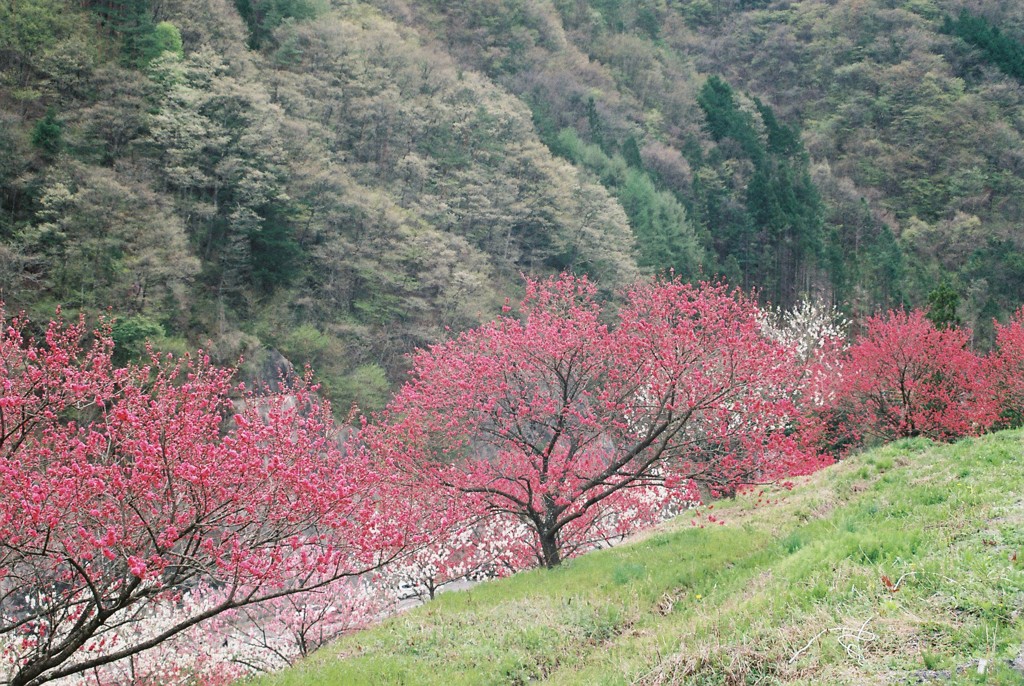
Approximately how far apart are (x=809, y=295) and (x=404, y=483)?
44317 mm

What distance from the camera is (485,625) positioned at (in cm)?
914

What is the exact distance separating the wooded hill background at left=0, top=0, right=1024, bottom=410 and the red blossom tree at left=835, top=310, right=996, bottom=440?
8575mm

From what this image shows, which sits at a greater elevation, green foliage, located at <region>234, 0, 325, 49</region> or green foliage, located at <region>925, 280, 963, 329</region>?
green foliage, located at <region>234, 0, 325, 49</region>

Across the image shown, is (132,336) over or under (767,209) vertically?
over

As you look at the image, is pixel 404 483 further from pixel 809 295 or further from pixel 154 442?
pixel 809 295

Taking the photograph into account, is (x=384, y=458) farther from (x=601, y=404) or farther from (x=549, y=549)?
(x=601, y=404)

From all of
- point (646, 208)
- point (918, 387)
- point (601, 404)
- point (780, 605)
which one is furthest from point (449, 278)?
point (780, 605)

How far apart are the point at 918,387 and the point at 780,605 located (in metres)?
14.7

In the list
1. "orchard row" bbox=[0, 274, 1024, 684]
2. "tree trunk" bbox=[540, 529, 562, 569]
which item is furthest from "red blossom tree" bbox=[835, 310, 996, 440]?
"tree trunk" bbox=[540, 529, 562, 569]

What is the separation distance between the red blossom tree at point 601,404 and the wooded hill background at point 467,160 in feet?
52.6

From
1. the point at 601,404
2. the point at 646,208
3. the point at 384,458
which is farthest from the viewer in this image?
the point at 646,208

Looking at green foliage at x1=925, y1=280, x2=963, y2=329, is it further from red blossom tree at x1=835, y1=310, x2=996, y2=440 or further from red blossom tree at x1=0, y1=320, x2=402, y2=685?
red blossom tree at x1=0, y1=320, x2=402, y2=685

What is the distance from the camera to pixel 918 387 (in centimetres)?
1898

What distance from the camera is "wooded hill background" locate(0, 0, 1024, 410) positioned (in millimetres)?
29578
